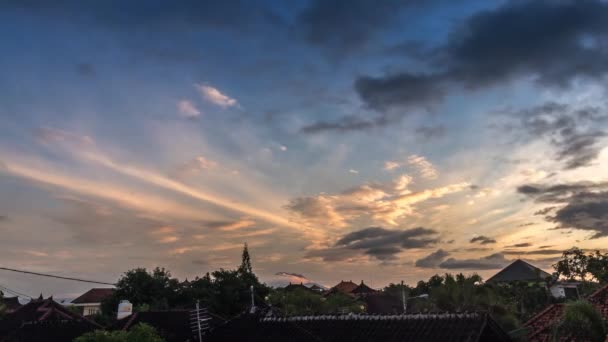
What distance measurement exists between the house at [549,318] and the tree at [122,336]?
2050 cm

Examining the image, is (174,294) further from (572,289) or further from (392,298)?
(572,289)

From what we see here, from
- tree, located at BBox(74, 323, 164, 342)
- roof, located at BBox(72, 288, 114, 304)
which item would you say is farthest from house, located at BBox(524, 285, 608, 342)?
roof, located at BBox(72, 288, 114, 304)

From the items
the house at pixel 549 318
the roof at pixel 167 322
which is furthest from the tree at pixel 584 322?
the roof at pixel 167 322

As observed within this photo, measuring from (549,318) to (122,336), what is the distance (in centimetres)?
2483

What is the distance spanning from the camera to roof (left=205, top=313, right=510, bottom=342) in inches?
882

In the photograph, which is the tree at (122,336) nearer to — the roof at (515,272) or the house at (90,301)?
the house at (90,301)

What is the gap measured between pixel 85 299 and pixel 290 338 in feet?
290

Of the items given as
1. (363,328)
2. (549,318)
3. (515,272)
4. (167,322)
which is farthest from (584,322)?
(515,272)

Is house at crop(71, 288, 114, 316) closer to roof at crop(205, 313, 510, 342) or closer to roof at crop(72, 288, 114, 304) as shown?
roof at crop(72, 288, 114, 304)

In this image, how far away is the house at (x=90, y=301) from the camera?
97000 mm

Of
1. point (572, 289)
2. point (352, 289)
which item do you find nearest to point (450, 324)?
point (572, 289)

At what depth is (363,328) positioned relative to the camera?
24.7 meters

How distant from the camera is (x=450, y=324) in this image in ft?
74.8

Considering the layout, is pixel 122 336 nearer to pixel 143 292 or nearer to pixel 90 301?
pixel 143 292
